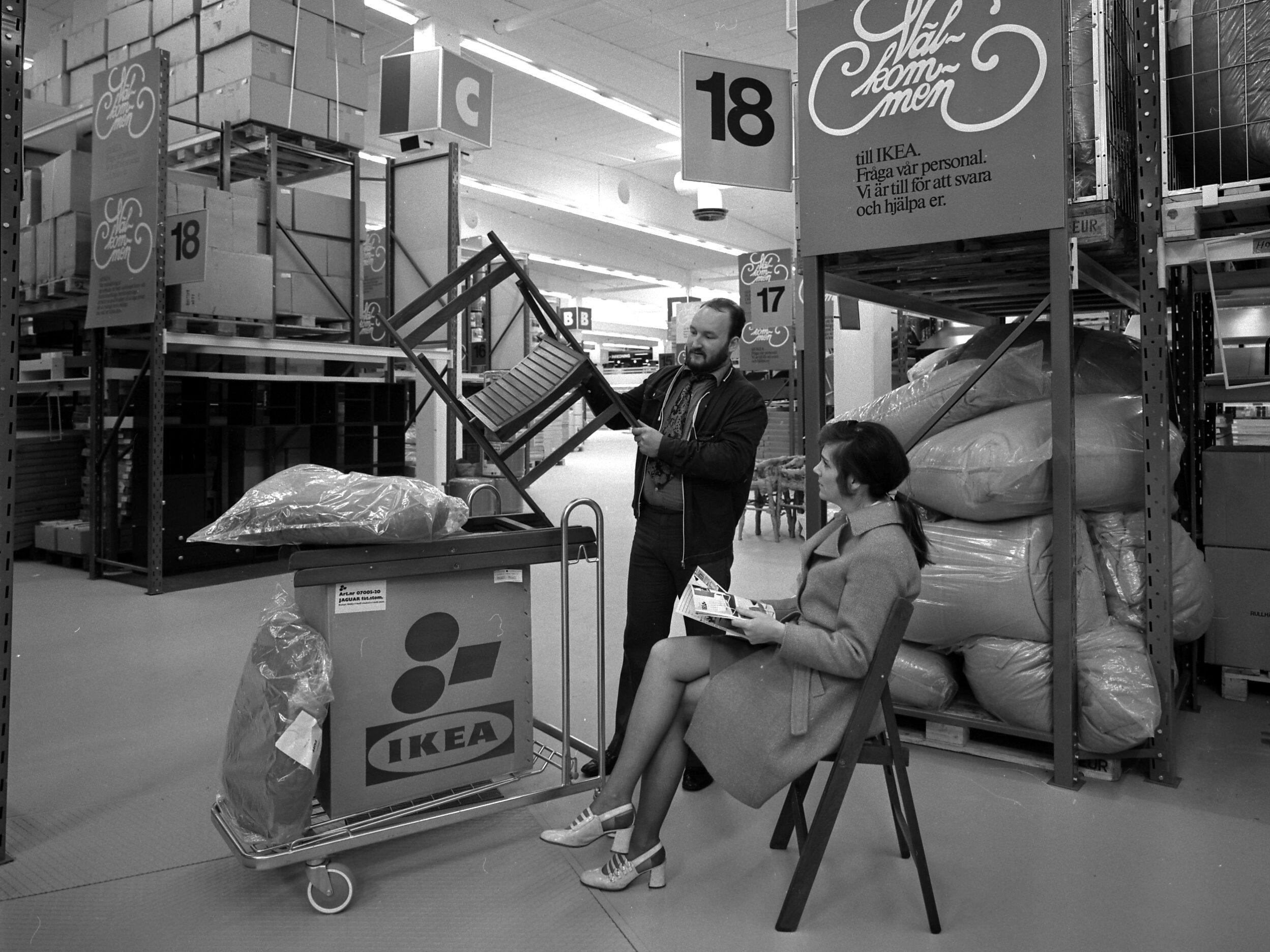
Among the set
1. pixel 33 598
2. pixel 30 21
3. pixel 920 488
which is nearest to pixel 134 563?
pixel 33 598

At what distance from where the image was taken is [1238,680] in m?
3.97

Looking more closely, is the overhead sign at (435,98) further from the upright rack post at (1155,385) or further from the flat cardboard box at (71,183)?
the upright rack post at (1155,385)

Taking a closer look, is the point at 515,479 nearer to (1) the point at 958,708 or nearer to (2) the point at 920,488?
(2) the point at 920,488

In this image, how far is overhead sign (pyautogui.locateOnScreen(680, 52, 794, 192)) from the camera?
5.38 metres

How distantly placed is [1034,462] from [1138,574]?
57 cm

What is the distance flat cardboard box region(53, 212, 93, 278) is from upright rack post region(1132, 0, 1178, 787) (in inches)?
251

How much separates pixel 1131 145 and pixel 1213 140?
313mm

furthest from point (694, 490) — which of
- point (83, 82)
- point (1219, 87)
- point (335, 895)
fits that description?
point (83, 82)

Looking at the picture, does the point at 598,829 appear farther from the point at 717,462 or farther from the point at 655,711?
the point at 717,462

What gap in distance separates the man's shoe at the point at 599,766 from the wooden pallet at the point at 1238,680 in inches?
103

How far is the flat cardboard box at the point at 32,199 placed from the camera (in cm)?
748

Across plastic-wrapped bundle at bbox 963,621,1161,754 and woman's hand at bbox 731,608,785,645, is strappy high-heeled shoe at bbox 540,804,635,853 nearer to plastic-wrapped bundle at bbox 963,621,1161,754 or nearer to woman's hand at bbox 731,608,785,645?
woman's hand at bbox 731,608,785,645

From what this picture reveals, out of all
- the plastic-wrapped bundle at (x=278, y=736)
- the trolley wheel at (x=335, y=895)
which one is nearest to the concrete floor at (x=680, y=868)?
the trolley wheel at (x=335, y=895)

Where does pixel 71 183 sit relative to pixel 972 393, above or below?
above
